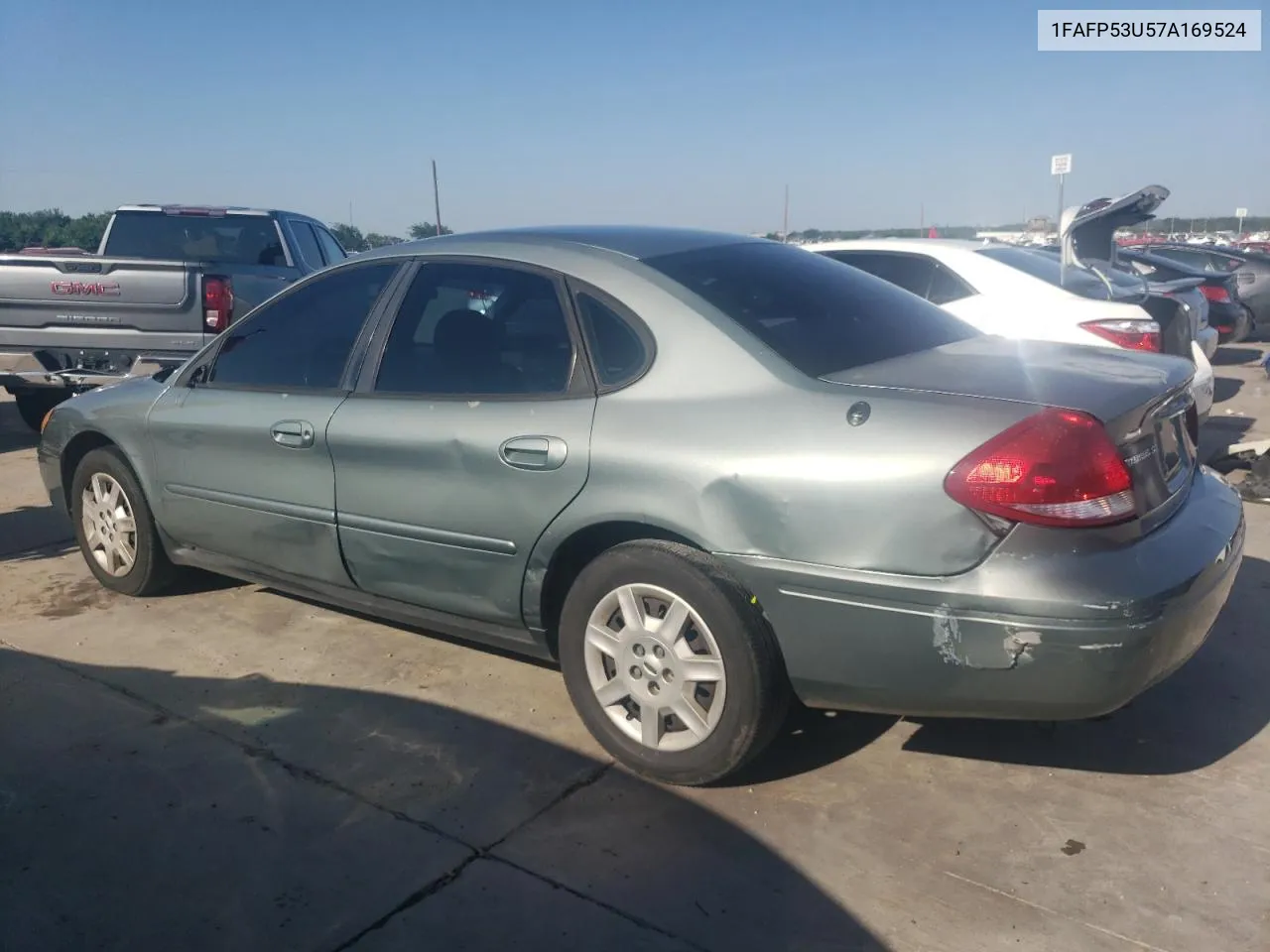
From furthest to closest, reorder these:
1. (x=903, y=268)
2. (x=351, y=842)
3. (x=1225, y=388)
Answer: (x=1225, y=388), (x=903, y=268), (x=351, y=842)

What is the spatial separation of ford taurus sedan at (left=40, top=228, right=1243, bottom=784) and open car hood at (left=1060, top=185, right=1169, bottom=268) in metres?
3.52

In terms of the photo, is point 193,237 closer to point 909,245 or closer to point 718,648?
point 909,245

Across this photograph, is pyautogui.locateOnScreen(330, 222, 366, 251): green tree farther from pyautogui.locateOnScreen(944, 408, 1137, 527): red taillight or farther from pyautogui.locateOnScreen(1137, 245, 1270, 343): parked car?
pyautogui.locateOnScreen(944, 408, 1137, 527): red taillight

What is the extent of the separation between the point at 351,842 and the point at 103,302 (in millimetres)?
5967

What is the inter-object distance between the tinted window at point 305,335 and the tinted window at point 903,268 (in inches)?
153

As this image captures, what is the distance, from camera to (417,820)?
3.08 m

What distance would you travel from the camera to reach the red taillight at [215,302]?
7.69m

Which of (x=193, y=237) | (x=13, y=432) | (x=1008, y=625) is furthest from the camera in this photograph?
(x=193, y=237)

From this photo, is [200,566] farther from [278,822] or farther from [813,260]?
[813,260]

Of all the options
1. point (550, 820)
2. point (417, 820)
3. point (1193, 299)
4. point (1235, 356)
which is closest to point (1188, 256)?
point (1235, 356)

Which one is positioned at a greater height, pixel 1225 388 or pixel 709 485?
pixel 709 485

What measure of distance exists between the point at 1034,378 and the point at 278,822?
240cm

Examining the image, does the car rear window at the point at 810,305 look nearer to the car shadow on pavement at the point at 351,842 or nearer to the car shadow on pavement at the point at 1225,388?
the car shadow on pavement at the point at 351,842

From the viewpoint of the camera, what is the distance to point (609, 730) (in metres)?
3.32
